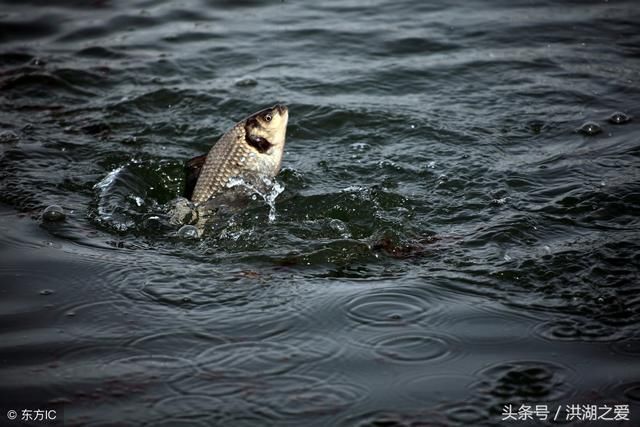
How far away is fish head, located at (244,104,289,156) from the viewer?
5762 mm

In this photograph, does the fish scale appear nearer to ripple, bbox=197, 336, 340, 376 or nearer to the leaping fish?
the leaping fish

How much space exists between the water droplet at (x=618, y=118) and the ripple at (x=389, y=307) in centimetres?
349

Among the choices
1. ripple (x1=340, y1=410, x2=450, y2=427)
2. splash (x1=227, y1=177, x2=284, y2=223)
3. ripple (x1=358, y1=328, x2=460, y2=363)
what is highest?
splash (x1=227, y1=177, x2=284, y2=223)

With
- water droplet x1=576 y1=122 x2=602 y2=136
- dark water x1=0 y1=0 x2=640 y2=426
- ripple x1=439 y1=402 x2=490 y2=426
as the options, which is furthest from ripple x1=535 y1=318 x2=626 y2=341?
water droplet x1=576 y1=122 x2=602 y2=136

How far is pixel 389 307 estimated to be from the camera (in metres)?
4.62

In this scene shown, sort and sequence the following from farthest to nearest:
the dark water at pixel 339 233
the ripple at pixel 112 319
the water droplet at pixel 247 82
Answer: the water droplet at pixel 247 82
the ripple at pixel 112 319
the dark water at pixel 339 233

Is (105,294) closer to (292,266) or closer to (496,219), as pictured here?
(292,266)

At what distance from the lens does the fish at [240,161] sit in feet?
18.7

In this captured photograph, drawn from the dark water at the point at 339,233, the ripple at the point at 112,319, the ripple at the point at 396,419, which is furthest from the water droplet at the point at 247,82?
the ripple at the point at 396,419

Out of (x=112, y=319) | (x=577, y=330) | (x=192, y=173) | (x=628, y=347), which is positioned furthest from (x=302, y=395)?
(x=192, y=173)

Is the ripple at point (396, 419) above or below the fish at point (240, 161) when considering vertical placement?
below

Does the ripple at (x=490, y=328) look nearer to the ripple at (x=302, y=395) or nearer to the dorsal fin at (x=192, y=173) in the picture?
the ripple at (x=302, y=395)

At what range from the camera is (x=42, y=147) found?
713 cm

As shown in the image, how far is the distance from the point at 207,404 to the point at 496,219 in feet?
8.79
